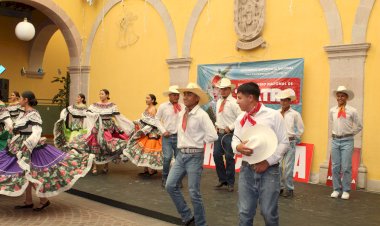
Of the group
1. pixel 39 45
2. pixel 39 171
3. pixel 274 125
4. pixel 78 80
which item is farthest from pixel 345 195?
pixel 39 45

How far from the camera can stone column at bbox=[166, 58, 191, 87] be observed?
11.7 m

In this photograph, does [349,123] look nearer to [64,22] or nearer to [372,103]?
[372,103]

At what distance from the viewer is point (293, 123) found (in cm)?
730

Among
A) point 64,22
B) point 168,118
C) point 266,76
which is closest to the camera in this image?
point 168,118

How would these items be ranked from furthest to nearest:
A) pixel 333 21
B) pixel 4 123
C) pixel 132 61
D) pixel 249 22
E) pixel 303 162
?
pixel 132 61 → pixel 249 22 → pixel 303 162 → pixel 333 21 → pixel 4 123

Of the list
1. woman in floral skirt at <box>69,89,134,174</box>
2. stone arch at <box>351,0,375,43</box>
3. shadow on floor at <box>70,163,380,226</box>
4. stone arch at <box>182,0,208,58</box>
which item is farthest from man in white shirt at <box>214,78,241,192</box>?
stone arch at <box>182,0,208,58</box>

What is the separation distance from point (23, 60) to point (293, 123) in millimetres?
15138

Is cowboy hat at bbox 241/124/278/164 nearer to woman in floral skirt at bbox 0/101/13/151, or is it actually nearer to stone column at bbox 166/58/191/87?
woman in floral skirt at bbox 0/101/13/151

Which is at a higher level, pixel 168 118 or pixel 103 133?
pixel 168 118

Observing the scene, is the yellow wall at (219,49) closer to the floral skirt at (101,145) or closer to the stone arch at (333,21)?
the stone arch at (333,21)

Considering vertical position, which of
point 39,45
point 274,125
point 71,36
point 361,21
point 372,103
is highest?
point 39,45

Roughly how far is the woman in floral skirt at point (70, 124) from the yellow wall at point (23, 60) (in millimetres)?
10118

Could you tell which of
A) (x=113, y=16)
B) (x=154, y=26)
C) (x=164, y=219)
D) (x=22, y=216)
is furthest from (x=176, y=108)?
(x=113, y=16)

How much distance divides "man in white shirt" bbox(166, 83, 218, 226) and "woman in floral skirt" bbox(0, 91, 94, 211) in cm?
173
